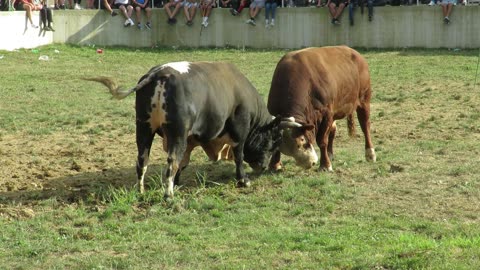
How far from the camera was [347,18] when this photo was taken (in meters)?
26.6

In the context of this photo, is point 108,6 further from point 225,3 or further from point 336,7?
point 336,7

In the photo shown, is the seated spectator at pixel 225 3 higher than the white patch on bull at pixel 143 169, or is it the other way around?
the seated spectator at pixel 225 3

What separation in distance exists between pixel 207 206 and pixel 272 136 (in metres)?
1.87

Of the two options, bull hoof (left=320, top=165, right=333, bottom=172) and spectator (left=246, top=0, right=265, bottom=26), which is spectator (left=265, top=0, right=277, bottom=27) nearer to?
spectator (left=246, top=0, right=265, bottom=26)

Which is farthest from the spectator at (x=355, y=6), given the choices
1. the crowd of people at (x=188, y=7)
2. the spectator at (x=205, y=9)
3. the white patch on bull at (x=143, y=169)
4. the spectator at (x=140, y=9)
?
the white patch on bull at (x=143, y=169)

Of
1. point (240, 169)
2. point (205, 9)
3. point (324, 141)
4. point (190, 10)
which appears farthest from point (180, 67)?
point (190, 10)

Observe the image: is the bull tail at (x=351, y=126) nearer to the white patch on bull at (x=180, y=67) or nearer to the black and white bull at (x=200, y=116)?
the black and white bull at (x=200, y=116)

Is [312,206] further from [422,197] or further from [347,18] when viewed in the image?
[347,18]

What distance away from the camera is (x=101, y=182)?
1084 cm

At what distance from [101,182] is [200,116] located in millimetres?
1704

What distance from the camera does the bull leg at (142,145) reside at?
9711mm

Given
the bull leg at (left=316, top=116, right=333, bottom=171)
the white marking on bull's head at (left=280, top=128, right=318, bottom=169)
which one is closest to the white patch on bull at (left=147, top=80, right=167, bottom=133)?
the white marking on bull's head at (left=280, top=128, right=318, bottom=169)

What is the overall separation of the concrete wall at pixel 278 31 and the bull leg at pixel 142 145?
15.6 meters

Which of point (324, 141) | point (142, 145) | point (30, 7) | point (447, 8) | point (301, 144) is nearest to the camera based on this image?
point (142, 145)
